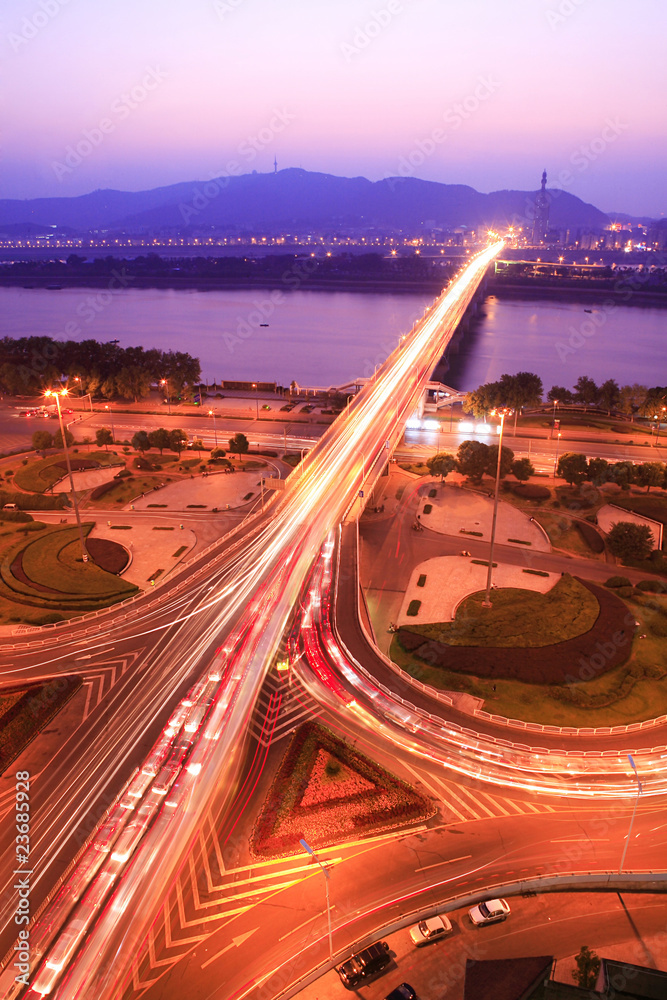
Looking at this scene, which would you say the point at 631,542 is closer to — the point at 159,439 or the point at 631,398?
the point at 631,398

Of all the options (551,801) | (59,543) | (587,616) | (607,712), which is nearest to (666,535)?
(587,616)

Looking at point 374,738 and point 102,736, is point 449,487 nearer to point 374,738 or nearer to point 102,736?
point 374,738

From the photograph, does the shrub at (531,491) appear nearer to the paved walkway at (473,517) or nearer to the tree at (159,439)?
the paved walkway at (473,517)

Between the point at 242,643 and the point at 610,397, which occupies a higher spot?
the point at 610,397

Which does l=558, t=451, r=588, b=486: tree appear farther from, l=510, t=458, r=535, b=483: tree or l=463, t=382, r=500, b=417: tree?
l=463, t=382, r=500, b=417: tree

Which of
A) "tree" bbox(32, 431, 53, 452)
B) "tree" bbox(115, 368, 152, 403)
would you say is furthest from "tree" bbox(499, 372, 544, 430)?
"tree" bbox(32, 431, 53, 452)

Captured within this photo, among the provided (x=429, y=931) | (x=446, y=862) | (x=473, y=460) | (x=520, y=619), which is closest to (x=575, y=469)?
(x=473, y=460)
